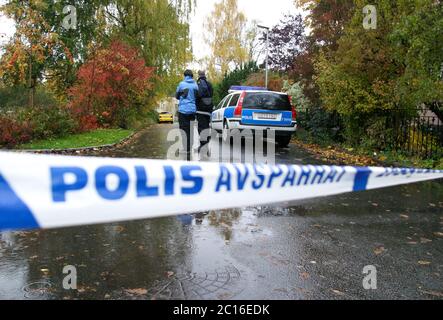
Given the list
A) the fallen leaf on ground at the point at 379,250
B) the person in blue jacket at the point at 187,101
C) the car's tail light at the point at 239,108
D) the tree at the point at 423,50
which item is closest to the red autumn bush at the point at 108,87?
the car's tail light at the point at 239,108

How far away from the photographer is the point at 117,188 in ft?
7.43

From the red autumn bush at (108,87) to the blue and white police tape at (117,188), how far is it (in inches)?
582

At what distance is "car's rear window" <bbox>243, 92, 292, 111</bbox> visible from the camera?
14.0 meters

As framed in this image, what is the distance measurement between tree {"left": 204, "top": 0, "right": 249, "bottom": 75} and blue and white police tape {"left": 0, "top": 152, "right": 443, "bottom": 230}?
4916 cm

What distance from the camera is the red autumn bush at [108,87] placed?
60.7 feet

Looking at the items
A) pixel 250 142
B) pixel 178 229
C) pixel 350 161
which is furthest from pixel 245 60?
pixel 178 229

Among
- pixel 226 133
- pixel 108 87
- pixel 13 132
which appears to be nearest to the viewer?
pixel 13 132

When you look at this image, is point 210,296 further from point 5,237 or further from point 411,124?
point 411,124

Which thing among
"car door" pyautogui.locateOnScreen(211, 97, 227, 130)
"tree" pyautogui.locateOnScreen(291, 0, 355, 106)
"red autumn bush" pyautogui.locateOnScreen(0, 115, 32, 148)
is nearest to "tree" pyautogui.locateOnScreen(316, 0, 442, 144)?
"tree" pyautogui.locateOnScreen(291, 0, 355, 106)

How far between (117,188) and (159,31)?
25052 mm

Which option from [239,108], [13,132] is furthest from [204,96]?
[13,132]

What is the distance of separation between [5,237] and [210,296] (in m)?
2.64

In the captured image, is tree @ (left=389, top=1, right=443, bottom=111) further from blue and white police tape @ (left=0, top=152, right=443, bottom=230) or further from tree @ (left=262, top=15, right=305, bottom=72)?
tree @ (left=262, top=15, right=305, bottom=72)

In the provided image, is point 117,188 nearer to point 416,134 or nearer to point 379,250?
point 379,250
